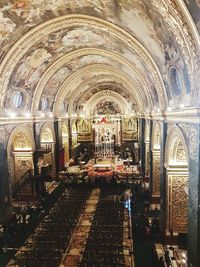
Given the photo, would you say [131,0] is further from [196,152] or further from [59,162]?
[59,162]

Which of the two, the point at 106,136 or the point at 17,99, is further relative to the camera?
the point at 106,136

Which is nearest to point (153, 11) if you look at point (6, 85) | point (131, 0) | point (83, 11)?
point (131, 0)

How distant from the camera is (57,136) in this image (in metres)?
26.8

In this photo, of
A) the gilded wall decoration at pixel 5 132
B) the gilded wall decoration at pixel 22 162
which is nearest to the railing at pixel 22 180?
the gilded wall decoration at pixel 22 162

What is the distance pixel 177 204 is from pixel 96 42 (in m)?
11.0

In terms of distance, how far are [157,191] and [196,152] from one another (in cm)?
1104

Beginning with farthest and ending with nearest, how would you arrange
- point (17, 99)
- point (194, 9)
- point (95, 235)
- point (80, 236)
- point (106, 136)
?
point (106, 136), point (17, 99), point (80, 236), point (95, 235), point (194, 9)

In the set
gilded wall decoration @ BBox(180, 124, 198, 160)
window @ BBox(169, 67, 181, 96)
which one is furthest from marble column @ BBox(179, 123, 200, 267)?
window @ BBox(169, 67, 181, 96)

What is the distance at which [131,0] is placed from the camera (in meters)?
Result: 9.93

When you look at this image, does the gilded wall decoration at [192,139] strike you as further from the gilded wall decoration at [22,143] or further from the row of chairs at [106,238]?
the gilded wall decoration at [22,143]

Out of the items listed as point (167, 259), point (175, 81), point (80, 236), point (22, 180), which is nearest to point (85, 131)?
point (22, 180)

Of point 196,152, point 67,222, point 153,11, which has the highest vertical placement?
point 153,11

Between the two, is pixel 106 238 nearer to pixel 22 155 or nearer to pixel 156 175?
pixel 156 175

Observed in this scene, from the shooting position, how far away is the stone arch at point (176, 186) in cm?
1382
